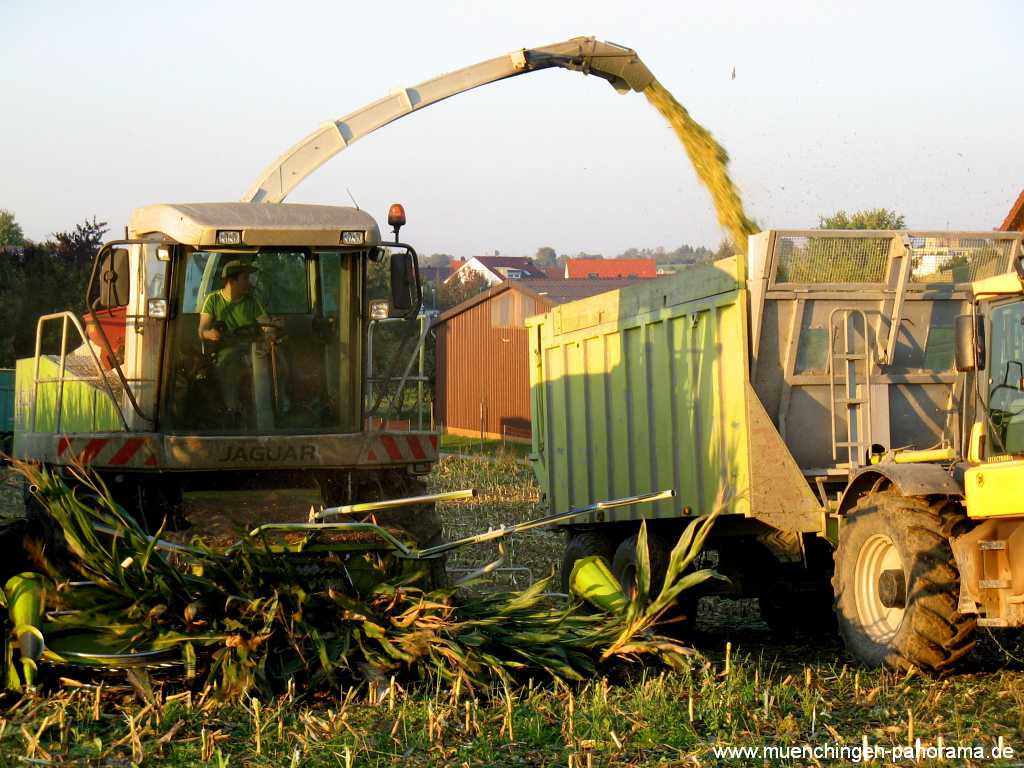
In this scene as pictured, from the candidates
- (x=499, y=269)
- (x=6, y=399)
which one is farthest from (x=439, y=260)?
(x=6, y=399)

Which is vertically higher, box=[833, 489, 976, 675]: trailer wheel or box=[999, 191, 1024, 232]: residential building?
box=[999, 191, 1024, 232]: residential building

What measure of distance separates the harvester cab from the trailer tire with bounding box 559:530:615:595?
2.77 meters

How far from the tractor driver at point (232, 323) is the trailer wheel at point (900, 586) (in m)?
3.59

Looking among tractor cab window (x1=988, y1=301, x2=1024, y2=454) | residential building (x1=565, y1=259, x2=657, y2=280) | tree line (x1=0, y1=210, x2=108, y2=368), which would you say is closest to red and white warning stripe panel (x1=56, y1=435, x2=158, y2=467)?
tractor cab window (x1=988, y1=301, x2=1024, y2=454)

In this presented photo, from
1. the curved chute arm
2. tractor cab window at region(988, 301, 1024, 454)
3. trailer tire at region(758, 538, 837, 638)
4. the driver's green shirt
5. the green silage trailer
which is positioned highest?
the curved chute arm

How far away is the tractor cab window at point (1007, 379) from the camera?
274 inches

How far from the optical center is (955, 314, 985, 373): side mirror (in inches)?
270

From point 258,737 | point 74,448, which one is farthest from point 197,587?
point 74,448

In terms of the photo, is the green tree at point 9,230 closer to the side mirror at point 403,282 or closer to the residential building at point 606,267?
the residential building at point 606,267

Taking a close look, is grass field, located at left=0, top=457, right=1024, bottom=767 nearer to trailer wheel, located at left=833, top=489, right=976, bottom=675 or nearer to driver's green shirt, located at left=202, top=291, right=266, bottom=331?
trailer wheel, located at left=833, top=489, right=976, bottom=675

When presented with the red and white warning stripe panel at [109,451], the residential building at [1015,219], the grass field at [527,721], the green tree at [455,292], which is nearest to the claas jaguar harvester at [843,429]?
the grass field at [527,721]

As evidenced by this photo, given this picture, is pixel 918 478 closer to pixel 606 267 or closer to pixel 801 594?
pixel 801 594

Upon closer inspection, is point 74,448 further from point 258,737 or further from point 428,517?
point 258,737

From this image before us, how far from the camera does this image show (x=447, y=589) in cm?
640
